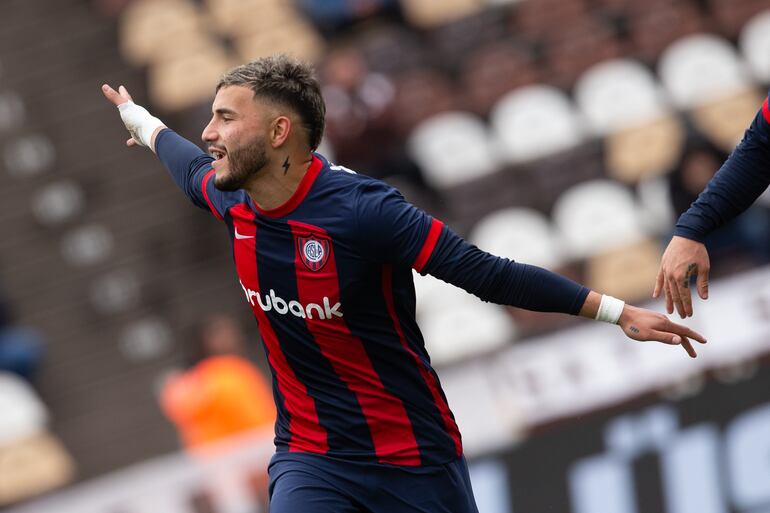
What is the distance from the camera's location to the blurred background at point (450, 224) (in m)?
6.29

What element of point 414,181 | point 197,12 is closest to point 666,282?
point 414,181

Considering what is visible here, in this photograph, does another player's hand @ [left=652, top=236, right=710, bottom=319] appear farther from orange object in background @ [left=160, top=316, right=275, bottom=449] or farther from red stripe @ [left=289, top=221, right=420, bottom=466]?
orange object in background @ [left=160, top=316, right=275, bottom=449]

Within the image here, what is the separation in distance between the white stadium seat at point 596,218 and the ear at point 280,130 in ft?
18.0

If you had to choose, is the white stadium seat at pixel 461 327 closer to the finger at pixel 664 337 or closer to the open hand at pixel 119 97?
the open hand at pixel 119 97

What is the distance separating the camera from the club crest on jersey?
3.96m

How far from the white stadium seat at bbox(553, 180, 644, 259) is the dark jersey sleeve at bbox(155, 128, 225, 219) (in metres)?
5.16

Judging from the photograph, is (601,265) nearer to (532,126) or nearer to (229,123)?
(532,126)

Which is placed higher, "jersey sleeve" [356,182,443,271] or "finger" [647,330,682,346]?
"jersey sleeve" [356,182,443,271]

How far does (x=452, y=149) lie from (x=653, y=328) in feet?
21.9

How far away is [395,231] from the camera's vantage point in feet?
12.6

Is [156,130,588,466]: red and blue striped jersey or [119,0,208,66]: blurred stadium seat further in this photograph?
[119,0,208,66]: blurred stadium seat

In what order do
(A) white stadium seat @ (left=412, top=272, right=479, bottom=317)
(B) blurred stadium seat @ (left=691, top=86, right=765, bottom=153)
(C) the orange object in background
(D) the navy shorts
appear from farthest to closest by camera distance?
(B) blurred stadium seat @ (left=691, top=86, right=765, bottom=153), (A) white stadium seat @ (left=412, top=272, right=479, bottom=317), (C) the orange object in background, (D) the navy shorts

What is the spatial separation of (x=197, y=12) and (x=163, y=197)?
71.8 inches

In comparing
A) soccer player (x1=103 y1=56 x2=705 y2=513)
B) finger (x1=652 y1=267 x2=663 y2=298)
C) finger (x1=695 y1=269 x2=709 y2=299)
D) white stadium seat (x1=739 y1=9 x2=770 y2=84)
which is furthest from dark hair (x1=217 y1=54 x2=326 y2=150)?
white stadium seat (x1=739 y1=9 x2=770 y2=84)
